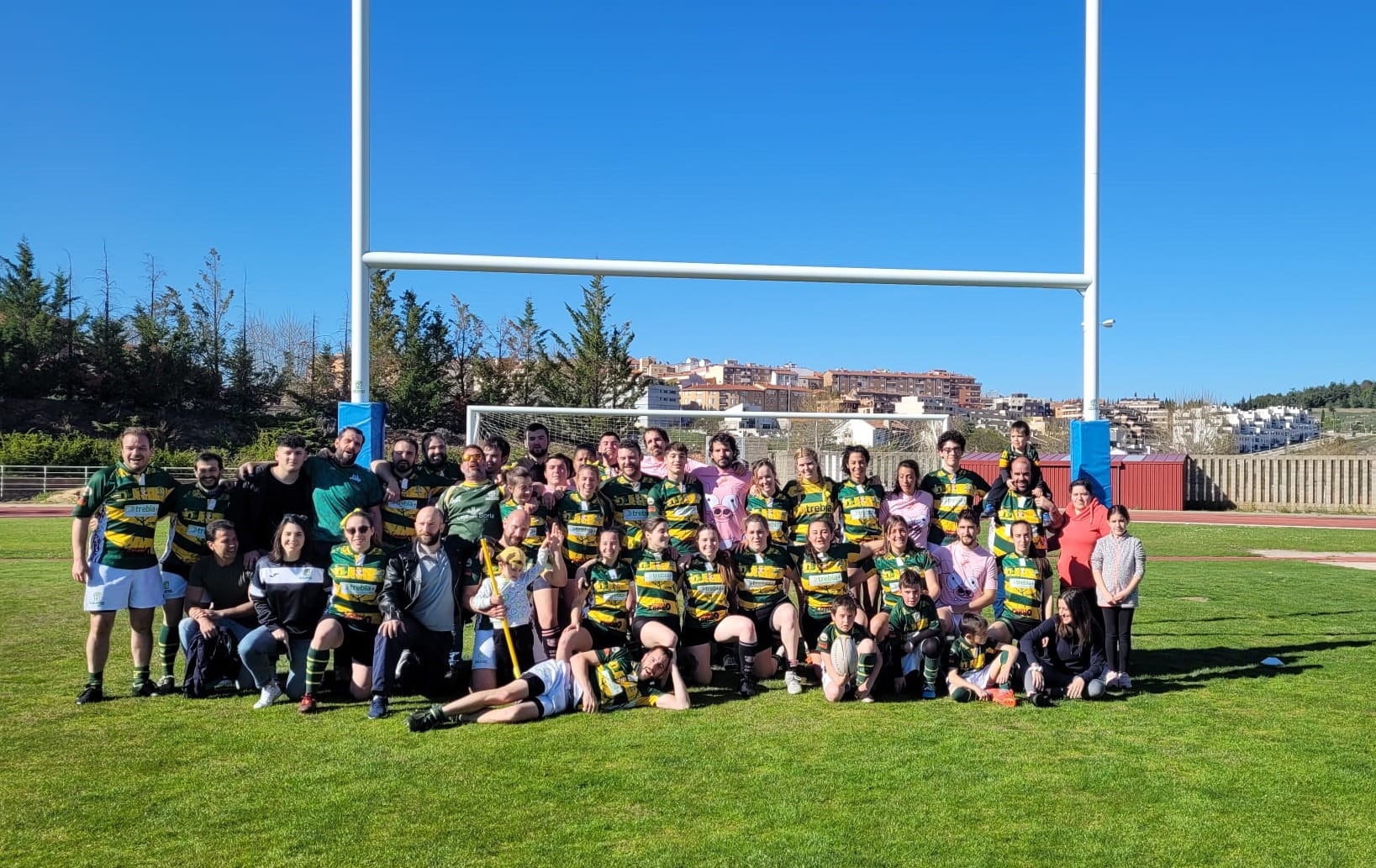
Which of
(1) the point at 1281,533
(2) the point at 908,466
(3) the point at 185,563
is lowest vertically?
(1) the point at 1281,533

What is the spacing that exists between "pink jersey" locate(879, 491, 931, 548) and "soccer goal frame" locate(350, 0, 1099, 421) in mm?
1226

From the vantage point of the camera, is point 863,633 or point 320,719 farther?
point 863,633

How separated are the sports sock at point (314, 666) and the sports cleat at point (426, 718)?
62 centimetres

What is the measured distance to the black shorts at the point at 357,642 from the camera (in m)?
5.09

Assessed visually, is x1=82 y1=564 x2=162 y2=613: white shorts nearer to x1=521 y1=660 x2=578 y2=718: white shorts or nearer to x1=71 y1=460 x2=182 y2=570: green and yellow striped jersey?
x1=71 y1=460 x2=182 y2=570: green and yellow striped jersey

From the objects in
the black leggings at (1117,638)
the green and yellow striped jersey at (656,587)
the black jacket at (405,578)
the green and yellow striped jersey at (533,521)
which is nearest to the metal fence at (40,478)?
the green and yellow striped jersey at (533,521)

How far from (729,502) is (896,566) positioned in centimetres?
143

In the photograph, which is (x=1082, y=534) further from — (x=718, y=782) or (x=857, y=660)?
(x=718, y=782)

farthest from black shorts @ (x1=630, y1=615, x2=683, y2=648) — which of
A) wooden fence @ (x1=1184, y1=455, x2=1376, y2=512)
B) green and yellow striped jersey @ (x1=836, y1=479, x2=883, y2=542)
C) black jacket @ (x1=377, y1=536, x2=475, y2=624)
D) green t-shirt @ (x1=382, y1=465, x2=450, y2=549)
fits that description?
wooden fence @ (x1=1184, y1=455, x2=1376, y2=512)

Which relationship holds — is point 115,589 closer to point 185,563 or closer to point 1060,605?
point 185,563

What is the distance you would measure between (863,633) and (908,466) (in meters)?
1.24

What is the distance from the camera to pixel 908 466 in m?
6.08

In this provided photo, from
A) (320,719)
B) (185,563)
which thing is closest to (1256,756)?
(320,719)

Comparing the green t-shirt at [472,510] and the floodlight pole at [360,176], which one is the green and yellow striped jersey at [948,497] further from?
the floodlight pole at [360,176]
